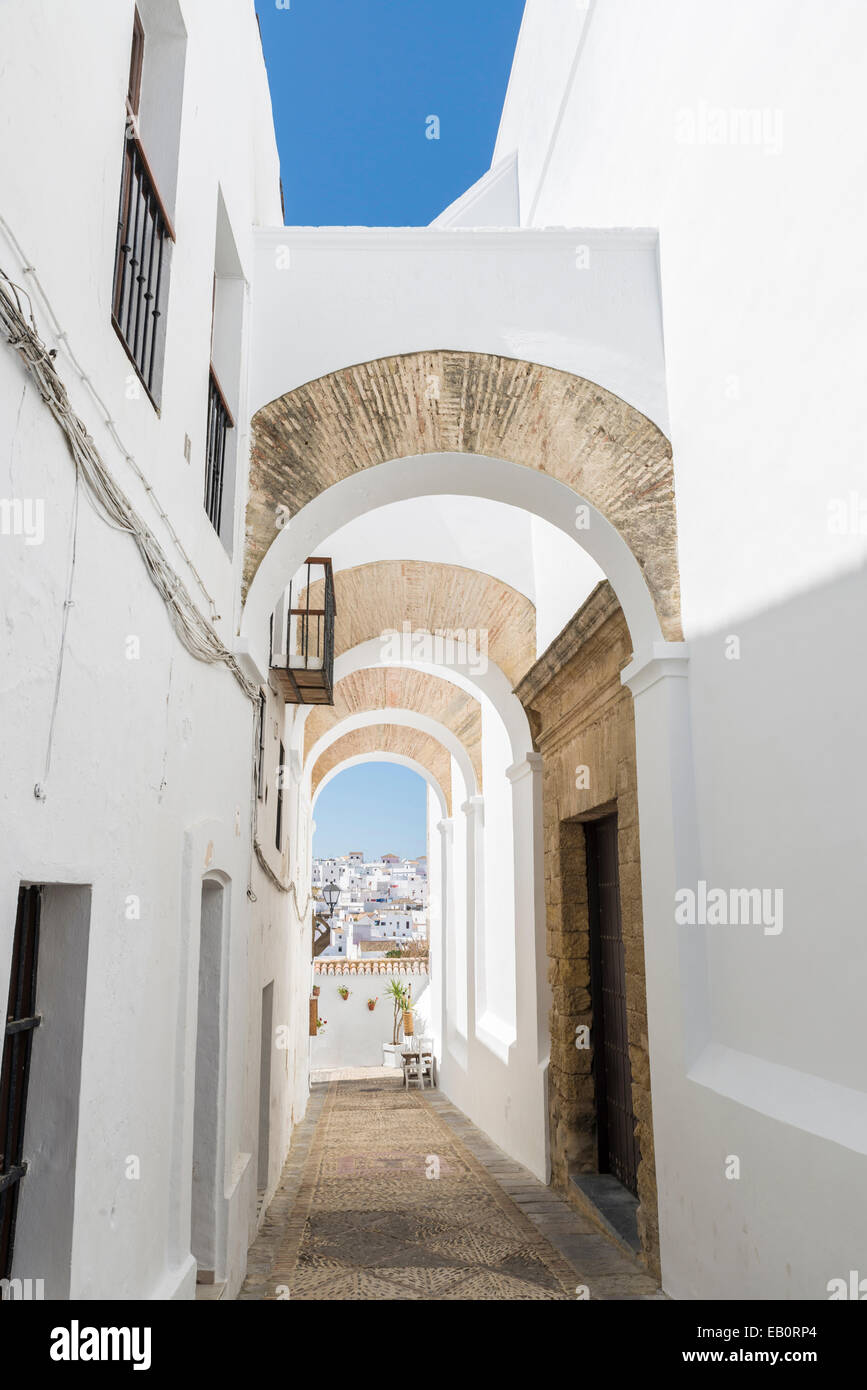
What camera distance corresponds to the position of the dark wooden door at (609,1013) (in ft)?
21.7

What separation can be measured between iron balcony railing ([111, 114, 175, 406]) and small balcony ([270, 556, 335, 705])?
394cm

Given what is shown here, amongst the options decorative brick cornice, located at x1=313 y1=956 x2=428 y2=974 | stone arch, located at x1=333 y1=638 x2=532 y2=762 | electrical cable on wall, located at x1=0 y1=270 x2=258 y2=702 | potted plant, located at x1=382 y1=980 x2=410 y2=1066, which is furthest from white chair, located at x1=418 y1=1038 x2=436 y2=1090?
electrical cable on wall, located at x1=0 y1=270 x2=258 y2=702

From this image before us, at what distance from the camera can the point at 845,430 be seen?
3.37m

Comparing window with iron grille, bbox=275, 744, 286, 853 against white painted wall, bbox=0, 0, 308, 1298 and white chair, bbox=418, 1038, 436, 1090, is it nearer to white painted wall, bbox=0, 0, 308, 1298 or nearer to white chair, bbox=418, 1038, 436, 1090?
white painted wall, bbox=0, 0, 308, 1298

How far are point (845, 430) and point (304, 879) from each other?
10146mm

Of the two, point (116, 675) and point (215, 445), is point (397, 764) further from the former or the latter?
point (116, 675)

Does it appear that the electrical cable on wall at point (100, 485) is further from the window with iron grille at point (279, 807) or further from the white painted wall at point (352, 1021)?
the white painted wall at point (352, 1021)

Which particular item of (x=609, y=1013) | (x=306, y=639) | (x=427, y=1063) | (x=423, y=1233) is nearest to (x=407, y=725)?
(x=427, y=1063)

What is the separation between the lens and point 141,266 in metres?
3.28

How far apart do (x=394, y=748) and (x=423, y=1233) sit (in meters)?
10.0

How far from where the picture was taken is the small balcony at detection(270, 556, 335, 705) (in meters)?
7.58

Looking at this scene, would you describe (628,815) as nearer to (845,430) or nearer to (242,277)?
(845,430)

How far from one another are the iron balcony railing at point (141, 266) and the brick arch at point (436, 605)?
5.36 m

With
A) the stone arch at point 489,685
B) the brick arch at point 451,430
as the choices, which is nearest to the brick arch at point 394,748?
the stone arch at point 489,685
